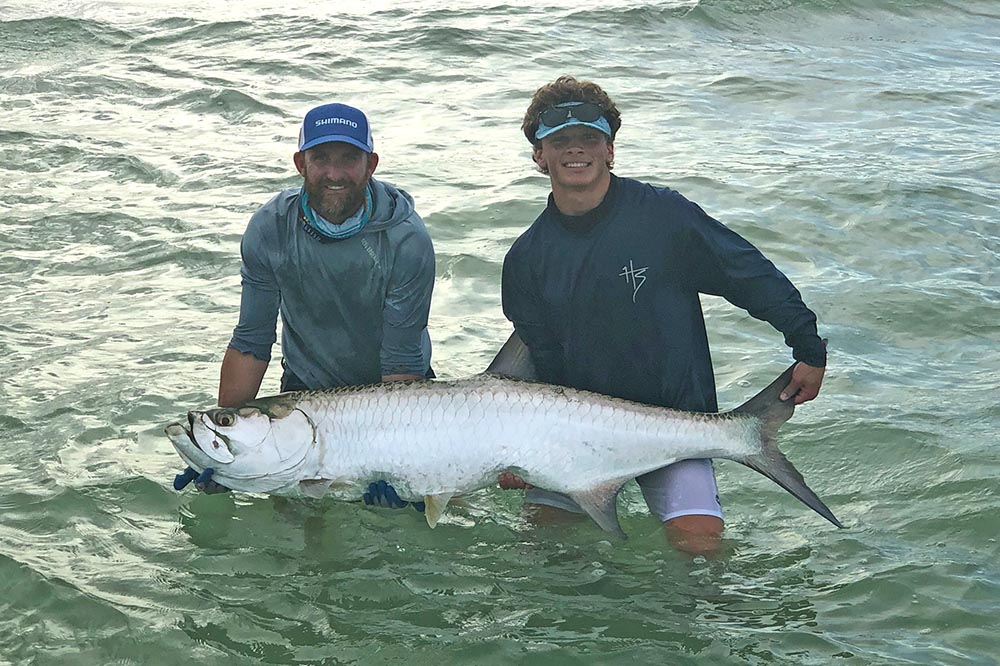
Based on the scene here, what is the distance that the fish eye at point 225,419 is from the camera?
17.6 ft

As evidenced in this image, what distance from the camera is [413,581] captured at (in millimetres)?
6078

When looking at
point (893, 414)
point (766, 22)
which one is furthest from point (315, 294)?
point (766, 22)

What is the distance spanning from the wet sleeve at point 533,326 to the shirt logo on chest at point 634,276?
1.52ft

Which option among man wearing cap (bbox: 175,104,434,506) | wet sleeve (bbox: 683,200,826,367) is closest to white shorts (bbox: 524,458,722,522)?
wet sleeve (bbox: 683,200,826,367)

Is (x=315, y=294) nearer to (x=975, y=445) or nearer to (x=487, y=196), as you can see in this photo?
(x=975, y=445)

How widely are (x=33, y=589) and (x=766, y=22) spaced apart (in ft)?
53.4

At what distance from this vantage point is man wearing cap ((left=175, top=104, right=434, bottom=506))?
19.2ft

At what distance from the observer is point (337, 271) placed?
6.05 m

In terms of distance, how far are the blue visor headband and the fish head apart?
1.67 meters

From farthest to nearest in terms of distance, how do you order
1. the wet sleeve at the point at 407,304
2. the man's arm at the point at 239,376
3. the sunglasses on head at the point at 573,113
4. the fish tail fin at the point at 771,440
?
1. the man's arm at the point at 239,376
2. the wet sleeve at the point at 407,304
3. the sunglasses on head at the point at 573,113
4. the fish tail fin at the point at 771,440

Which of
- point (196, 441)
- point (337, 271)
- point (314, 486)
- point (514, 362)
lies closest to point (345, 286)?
point (337, 271)

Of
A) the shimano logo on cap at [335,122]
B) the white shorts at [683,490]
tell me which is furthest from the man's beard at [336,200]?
the white shorts at [683,490]

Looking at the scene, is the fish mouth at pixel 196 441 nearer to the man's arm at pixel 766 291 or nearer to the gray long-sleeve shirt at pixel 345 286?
the gray long-sleeve shirt at pixel 345 286

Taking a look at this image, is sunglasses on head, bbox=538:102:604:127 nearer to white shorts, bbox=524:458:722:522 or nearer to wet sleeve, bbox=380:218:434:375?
wet sleeve, bbox=380:218:434:375
